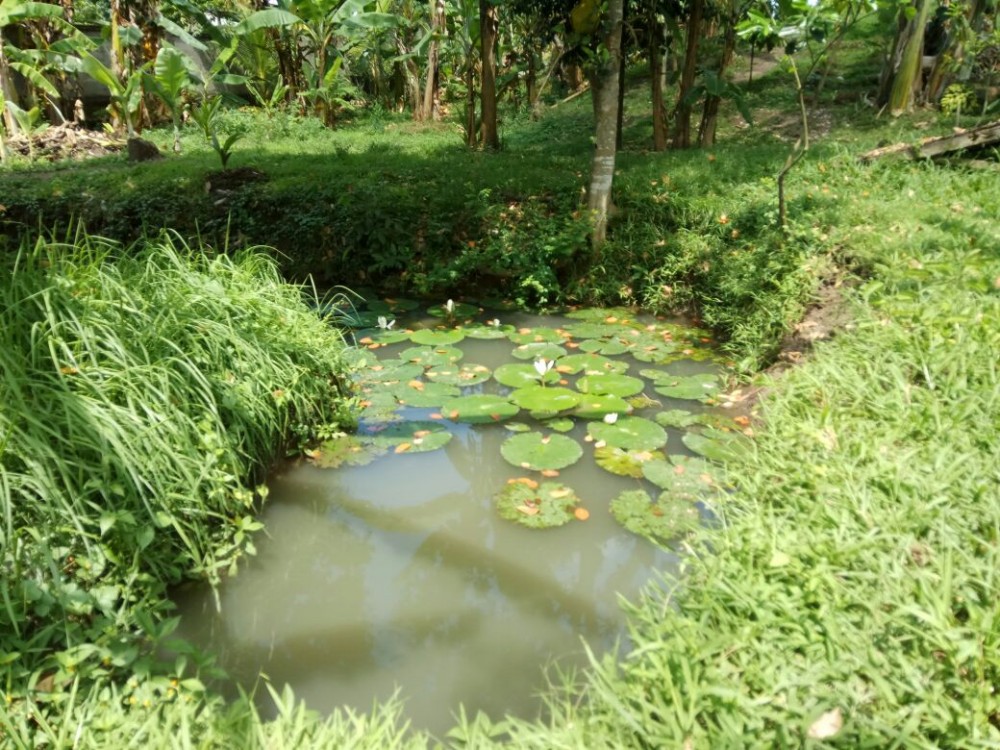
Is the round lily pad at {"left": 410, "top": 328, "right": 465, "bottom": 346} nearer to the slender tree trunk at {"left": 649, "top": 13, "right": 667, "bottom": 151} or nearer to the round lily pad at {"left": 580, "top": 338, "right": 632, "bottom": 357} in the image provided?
the round lily pad at {"left": 580, "top": 338, "right": 632, "bottom": 357}

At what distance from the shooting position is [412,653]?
2330 millimetres

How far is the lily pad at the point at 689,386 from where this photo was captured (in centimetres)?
409

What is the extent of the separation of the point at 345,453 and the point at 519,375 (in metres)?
1.36

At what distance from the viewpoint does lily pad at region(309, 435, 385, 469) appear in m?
3.48

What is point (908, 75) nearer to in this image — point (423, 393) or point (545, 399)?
point (545, 399)

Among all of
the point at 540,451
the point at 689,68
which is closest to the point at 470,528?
the point at 540,451

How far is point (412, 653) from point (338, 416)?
1705 millimetres

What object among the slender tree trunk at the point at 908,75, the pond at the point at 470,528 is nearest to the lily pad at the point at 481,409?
the pond at the point at 470,528

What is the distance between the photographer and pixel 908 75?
28.5ft

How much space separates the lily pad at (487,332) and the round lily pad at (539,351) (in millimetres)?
294

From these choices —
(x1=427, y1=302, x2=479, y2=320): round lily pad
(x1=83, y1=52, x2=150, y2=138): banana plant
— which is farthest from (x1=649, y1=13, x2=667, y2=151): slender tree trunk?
(x1=83, y1=52, x2=150, y2=138): banana plant

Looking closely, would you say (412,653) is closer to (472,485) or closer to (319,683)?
(319,683)

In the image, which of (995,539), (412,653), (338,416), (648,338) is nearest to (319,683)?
(412,653)

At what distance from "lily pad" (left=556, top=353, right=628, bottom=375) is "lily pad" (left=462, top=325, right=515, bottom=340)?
28.4 inches
